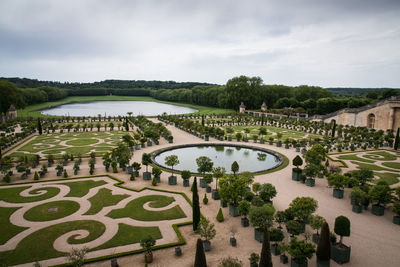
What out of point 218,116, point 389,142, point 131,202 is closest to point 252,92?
point 218,116

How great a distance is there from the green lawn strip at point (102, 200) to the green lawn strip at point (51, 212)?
1.19 meters

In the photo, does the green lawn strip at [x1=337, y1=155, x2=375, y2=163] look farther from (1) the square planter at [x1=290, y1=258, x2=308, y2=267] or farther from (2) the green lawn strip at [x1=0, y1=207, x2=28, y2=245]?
(2) the green lawn strip at [x1=0, y1=207, x2=28, y2=245]

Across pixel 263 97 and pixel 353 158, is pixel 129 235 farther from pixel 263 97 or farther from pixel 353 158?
pixel 263 97

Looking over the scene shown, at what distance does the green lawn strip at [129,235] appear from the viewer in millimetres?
15164

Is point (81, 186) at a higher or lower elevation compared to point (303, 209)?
lower

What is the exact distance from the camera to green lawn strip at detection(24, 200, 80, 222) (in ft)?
60.0

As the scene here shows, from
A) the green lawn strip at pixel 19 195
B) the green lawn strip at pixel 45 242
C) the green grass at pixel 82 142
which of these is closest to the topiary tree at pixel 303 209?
the green lawn strip at pixel 45 242

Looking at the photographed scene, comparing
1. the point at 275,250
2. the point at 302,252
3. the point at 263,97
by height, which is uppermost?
the point at 263,97

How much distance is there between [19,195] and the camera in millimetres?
22031

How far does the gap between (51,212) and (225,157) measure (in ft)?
72.8

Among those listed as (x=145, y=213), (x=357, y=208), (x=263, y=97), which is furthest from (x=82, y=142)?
(x=263, y=97)

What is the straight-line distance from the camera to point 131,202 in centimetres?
2058

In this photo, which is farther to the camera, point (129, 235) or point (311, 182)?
point (311, 182)

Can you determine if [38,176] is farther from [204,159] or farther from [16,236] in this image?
[204,159]
